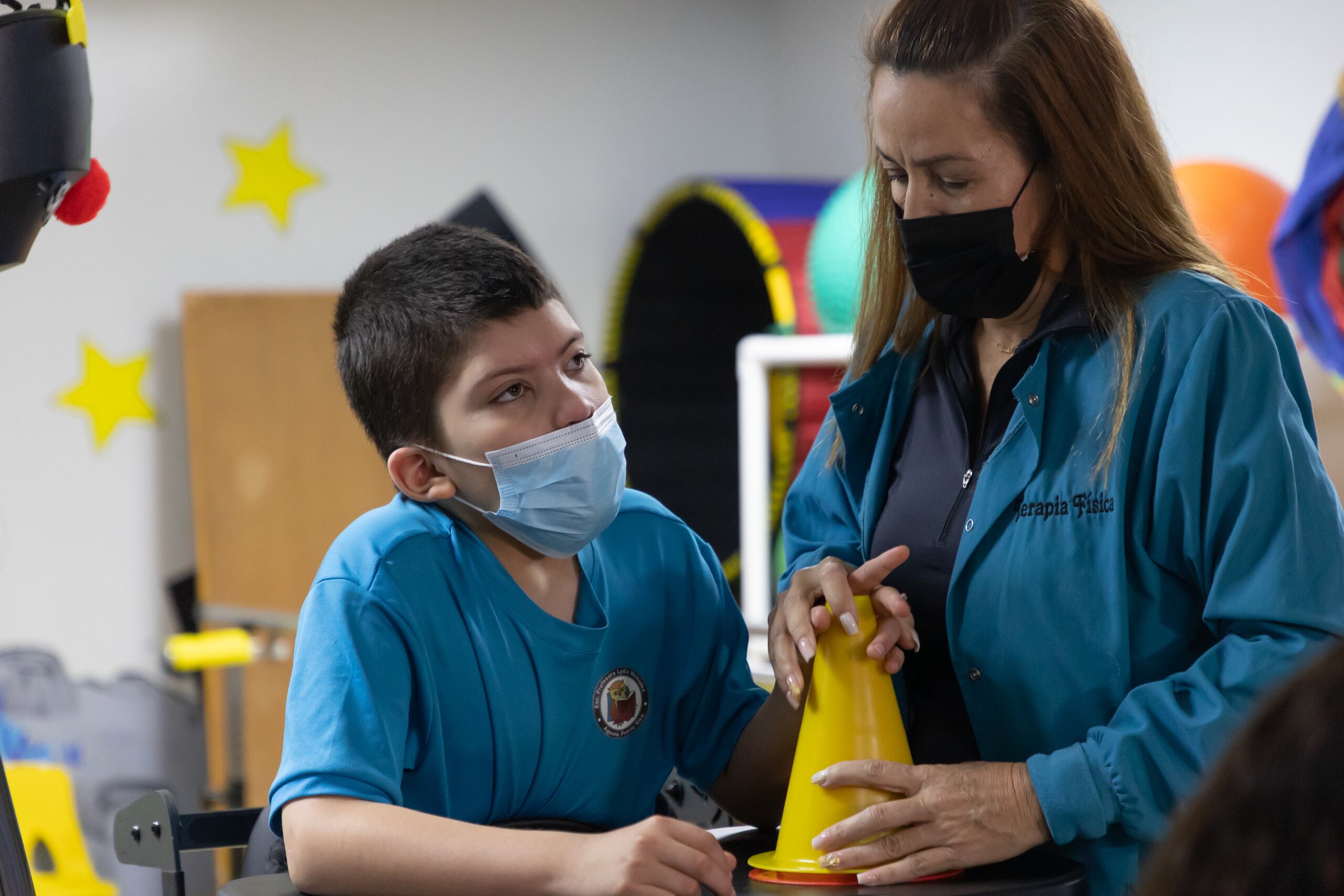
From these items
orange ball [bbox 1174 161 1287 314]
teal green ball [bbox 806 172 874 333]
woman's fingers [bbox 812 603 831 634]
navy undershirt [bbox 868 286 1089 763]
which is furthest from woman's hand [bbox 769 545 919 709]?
teal green ball [bbox 806 172 874 333]

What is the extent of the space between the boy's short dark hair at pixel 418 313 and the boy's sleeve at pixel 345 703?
0.71ft

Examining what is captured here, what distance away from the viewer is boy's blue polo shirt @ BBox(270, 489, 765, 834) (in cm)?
108

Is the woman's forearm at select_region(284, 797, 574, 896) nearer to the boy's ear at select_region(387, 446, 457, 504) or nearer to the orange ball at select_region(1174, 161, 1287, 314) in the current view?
the boy's ear at select_region(387, 446, 457, 504)

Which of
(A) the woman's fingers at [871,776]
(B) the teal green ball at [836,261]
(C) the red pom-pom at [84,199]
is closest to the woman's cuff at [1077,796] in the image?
(A) the woman's fingers at [871,776]

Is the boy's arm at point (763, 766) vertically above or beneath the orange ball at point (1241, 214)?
beneath

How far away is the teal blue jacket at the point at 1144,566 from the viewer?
3.37 ft

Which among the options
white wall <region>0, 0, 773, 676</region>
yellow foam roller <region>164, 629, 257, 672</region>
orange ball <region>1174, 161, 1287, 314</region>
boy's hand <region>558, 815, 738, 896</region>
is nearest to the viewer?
boy's hand <region>558, 815, 738, 896</region>

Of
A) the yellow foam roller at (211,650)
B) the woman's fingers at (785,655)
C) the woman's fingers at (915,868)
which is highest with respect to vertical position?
the woman's fingers at (785,655)

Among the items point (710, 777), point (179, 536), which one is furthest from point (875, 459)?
point (179, 536)

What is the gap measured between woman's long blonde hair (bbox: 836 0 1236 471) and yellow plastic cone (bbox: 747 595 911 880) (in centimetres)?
31

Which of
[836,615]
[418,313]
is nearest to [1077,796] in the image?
[836,615]

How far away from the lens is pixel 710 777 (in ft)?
4.25

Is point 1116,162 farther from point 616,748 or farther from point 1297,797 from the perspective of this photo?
point 1297,797

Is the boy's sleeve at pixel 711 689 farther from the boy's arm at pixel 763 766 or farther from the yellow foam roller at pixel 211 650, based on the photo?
the yellow foam roller at pixel 211 650
